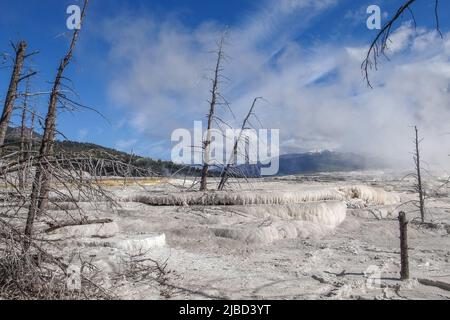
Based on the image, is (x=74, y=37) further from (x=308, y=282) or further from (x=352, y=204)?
(x=352, y=204)

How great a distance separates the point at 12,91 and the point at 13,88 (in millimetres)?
90

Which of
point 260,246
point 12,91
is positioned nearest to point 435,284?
point 260,246

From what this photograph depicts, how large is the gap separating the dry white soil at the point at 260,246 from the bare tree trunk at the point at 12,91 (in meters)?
1.89

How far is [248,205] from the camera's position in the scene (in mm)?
14086

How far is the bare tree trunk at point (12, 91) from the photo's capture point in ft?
20.4

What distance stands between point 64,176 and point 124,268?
2587mm

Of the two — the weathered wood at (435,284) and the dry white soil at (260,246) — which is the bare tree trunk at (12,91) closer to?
the dry white soil at (260,246)

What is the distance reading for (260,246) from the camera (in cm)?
1134

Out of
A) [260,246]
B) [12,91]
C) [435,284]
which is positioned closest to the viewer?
[12,91]

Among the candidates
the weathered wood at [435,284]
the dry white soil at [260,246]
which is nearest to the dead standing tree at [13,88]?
the dry white soil at [260,246]

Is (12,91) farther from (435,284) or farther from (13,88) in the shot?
(435,284)

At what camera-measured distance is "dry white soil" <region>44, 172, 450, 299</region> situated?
7.38 meters

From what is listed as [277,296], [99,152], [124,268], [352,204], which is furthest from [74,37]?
[352,204]

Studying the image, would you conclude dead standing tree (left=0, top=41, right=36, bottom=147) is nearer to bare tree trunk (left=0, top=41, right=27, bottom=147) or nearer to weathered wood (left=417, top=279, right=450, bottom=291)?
bare tree trunk (left=0, top=41, right=27, bottom=147)
